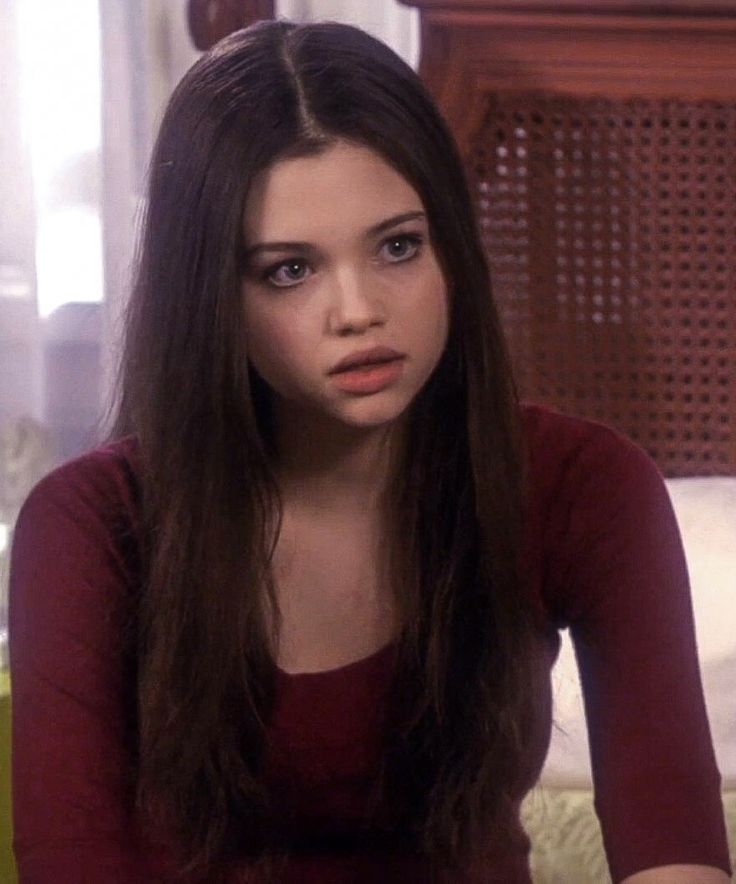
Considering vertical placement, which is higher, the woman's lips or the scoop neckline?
the woman's lips

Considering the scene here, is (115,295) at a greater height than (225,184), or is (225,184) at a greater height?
(225,184)

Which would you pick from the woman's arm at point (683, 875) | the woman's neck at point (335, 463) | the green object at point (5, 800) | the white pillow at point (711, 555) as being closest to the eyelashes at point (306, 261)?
the woman's neck at point (335, 463)

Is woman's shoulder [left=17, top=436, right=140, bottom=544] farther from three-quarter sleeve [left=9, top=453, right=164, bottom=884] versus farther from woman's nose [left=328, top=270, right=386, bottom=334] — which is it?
Answer: woman's nose [left=328, top=270, right=386, bottom=334]

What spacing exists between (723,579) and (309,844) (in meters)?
0.72

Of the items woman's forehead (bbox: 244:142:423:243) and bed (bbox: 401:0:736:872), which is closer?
woman's forehead (bbox: 244:142:423:243)

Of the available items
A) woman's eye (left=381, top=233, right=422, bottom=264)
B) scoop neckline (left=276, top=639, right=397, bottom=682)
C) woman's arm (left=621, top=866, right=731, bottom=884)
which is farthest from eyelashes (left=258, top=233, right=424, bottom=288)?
woman's arm (left=621, top=866, right=731, bottom=884)

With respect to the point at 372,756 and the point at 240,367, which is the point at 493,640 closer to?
the point at 372,756

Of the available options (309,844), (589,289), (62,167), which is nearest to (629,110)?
(589,289)

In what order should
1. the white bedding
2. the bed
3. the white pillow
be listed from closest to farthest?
the white bedding, the white pillow, the bed

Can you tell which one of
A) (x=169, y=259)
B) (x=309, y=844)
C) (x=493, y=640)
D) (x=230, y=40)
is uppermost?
(x=230, y=40)

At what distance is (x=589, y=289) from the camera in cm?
188

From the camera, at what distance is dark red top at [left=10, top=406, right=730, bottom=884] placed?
920 mm

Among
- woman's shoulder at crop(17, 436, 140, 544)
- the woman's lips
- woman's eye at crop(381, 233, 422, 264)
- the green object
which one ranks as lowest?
the green object

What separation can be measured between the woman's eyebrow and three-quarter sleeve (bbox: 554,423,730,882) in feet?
0.77
